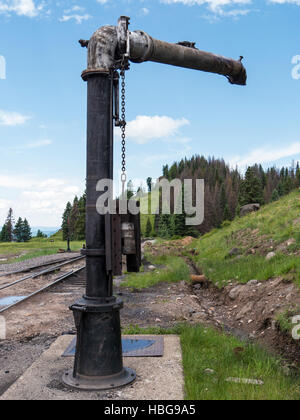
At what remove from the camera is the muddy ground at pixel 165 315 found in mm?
6773

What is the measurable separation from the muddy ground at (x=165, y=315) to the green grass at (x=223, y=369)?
1.04 meters

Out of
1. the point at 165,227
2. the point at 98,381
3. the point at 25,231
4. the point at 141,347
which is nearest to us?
the point at 98,381

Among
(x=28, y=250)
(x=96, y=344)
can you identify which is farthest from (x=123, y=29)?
(x=28, y=250)

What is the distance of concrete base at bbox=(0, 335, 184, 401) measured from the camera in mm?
4336

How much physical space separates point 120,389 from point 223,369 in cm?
142

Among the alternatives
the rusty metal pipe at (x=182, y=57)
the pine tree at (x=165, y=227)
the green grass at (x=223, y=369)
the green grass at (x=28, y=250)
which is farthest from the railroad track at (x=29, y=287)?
the pine tree at (x=165, y=227)

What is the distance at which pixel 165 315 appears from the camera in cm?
898

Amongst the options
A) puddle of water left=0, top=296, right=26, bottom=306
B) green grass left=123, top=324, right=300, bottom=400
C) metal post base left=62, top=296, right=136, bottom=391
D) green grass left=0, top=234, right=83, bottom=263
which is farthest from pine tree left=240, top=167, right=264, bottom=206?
metal post base left=62, top=296, right=136, bottom=391

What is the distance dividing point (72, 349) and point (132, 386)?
1.73 m

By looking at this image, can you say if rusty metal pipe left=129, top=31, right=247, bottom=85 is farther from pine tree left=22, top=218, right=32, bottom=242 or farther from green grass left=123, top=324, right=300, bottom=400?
pine tree left=22, top=218, right=32, bottom=242

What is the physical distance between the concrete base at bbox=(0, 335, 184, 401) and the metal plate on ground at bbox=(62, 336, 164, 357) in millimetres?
108

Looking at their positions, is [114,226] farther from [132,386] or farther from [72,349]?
[72,349]

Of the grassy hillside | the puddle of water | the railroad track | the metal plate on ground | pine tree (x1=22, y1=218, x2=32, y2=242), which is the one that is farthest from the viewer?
pine tree (x1=22, y1=218, x2=32, y2=242)

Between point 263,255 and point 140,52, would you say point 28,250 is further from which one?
point 140,52
